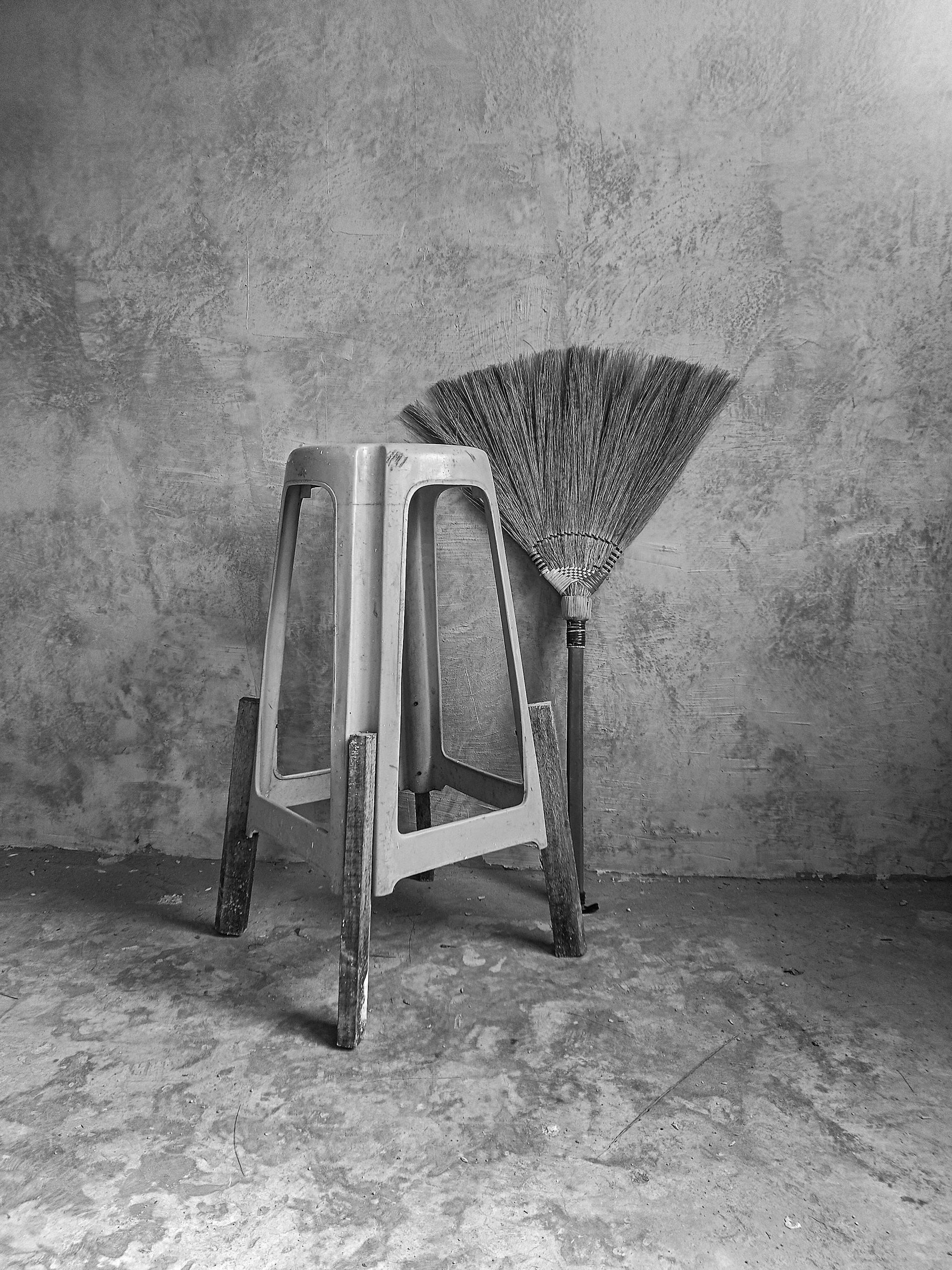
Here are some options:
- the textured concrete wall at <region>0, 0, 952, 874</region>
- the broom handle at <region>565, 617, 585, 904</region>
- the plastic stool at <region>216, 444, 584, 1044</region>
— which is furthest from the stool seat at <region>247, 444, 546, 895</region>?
the textured concrete wall at <region>0, 0, 952, 874</region>

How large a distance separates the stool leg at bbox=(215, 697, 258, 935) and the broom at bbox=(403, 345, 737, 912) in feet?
2.37

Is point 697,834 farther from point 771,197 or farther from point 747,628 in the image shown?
point 771,197

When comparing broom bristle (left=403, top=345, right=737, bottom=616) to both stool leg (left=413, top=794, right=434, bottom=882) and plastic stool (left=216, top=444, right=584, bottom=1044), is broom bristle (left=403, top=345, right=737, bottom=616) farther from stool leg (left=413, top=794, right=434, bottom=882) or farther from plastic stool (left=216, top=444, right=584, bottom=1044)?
stool leg (left=413, top=794, right=434, bottom=882)

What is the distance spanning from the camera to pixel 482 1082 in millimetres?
1553

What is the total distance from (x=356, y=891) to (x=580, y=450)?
1.12 m

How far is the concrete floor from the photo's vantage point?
123 cm

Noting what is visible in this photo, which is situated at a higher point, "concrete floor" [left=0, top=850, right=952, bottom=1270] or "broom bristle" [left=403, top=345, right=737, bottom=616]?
"broom bristle" [left=403, top=345, right=737, bottom=616]

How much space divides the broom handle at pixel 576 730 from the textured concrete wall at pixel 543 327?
169 mm

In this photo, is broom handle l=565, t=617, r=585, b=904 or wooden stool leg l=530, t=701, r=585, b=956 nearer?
wooden stool leg l=530, t=701, r=585, b=956

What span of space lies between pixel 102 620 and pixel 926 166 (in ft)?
7.61

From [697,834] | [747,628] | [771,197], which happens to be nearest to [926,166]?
[771,197]

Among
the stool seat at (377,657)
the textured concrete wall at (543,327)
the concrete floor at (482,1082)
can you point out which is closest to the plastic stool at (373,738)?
the stool seat at (377,657)

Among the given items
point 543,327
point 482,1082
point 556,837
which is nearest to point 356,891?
point 482,1082

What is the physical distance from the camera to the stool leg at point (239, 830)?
203 centimetres
